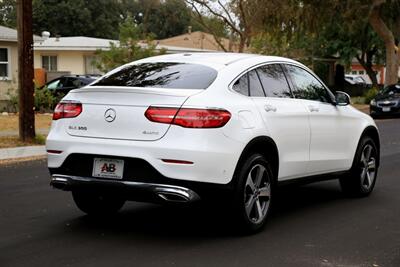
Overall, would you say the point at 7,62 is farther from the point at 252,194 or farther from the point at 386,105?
the point at 252,194

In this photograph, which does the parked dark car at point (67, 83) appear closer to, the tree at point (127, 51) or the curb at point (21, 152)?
the tree at point (127, 51)

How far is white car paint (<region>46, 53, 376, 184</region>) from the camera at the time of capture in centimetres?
566

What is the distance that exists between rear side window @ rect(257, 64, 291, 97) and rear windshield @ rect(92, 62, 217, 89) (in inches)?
27.5

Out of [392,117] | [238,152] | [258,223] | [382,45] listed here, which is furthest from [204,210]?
[382,45]

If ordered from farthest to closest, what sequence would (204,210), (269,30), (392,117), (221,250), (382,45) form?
(382,45), (269,30), (392,117), (204,210), (221,250)

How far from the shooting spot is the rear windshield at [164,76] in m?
6.15

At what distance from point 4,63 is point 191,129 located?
23.1 m

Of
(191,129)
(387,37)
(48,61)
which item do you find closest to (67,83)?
(48,61)

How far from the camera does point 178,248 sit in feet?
18.7

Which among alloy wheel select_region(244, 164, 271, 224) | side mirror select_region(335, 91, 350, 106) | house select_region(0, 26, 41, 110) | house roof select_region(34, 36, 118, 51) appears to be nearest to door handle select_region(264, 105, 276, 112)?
alloy wheel select_region(244, 164, 271, 224)

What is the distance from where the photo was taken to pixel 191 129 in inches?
223

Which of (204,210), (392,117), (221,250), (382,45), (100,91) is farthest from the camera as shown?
(382,45)

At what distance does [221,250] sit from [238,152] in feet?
2.95

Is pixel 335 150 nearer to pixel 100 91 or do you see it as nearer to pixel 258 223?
pixel 258 223
